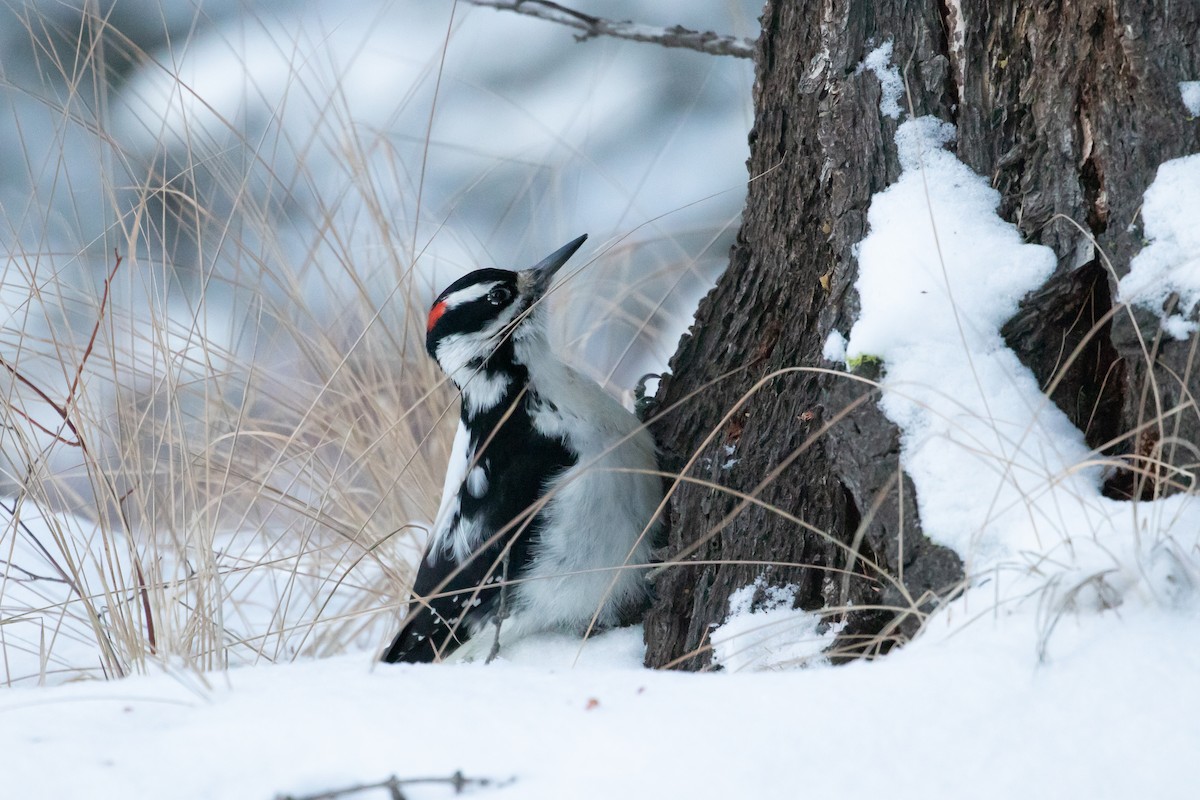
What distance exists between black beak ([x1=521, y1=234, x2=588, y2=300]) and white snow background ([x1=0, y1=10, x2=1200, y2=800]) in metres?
1.43

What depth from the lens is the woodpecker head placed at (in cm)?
306

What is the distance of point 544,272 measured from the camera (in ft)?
10.5

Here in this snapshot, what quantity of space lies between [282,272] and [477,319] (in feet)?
2.20

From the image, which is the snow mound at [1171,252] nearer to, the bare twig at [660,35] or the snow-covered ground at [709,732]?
the snow-covered ground at [709,732]

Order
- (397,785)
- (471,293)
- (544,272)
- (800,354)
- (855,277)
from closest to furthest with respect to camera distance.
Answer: (397,785) < (855,277) < (800,354) < (471,293) < (544,272)

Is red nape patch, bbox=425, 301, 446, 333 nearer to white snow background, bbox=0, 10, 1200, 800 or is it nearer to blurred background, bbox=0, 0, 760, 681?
blurred background, bbox=0, 0, 760, 681

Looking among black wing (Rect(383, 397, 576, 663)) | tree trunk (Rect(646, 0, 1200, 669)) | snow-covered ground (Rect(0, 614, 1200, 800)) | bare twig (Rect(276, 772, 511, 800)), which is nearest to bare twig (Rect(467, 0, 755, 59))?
tree trunk (Rect(646, 0, 1200, 669))

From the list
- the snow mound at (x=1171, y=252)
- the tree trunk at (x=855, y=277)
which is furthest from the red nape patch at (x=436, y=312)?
the snow mound at (x=1171, y=252)

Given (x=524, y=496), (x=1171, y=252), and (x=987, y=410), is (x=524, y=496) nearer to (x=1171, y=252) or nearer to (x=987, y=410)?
(x=987, y=410)

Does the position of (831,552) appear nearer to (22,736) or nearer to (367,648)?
(22,736)

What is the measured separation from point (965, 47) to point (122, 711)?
1.97 meters

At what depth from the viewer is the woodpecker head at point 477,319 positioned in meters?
3.06

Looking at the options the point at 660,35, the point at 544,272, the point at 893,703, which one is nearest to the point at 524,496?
the point at 544,272

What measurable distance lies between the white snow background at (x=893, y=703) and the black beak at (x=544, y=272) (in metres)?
1.43
